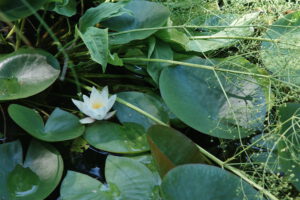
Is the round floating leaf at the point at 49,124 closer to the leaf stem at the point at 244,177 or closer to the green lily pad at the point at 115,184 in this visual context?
the green lily pad at the point at 115,184

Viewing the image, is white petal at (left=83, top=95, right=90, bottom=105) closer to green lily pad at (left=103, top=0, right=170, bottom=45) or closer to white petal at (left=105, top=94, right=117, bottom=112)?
white petal at (left=105, top=94, right=117, bottom=112)

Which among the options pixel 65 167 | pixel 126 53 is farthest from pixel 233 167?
pixel 126 53

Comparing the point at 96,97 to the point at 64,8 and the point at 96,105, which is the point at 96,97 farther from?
the point at 64,8

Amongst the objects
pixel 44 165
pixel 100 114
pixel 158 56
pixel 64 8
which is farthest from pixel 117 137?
pixel 64 8

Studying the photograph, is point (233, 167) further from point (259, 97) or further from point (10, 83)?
point (10, 83)

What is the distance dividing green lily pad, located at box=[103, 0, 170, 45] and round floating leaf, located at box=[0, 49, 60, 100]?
20 cm

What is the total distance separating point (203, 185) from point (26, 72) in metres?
0.57

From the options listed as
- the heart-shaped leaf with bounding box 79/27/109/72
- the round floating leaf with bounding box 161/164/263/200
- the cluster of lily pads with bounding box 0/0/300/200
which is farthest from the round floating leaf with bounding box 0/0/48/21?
the round floating leaf with bounding box 161/164/263/200

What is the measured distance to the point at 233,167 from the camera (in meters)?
0.90

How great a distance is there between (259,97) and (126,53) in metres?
0.44

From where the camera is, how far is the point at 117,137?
989 mm

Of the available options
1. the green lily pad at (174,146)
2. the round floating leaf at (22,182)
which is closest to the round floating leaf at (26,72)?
the round floating leaf at (22,182)

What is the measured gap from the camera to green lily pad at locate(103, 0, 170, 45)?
1.14 meters

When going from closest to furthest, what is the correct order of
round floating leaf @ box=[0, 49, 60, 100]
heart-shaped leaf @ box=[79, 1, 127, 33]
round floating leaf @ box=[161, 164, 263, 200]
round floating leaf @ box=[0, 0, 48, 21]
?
round floating leaf @ box=[161, 164, 263, 200]
round floating leaf @ box=[0, 0, 48, 21]
round floating leaf @ box=[0, 49, 60, 100]
heart-shaped leaf @ box=[79, 1, 127, 33]
